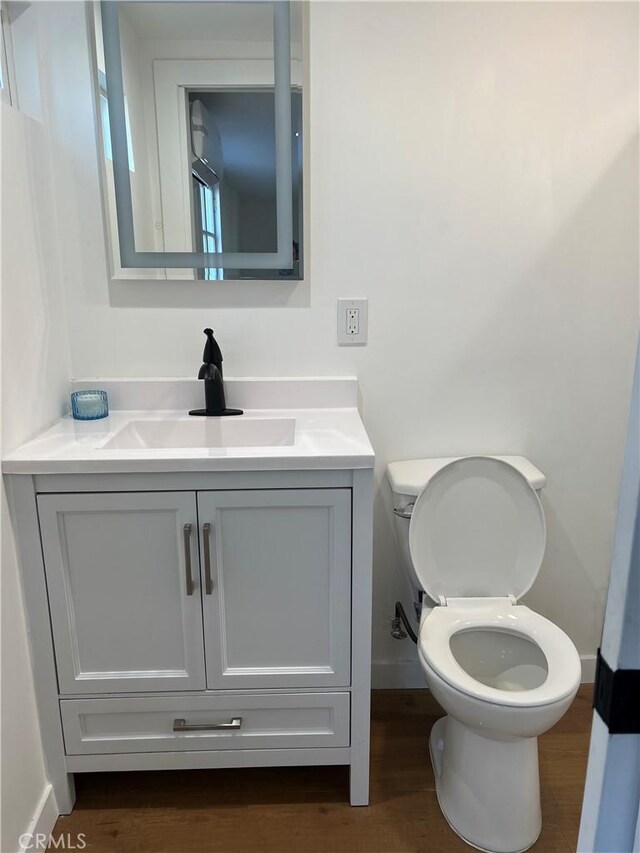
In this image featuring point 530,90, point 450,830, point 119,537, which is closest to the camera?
point 119,537

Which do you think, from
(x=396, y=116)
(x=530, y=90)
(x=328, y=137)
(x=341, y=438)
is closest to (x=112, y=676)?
(x=341, y=438)

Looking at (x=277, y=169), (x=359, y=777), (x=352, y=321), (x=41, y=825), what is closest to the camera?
(x=41, y=825)

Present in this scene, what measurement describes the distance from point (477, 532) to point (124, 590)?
879mm

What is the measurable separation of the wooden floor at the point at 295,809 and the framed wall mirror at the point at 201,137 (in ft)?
4.38

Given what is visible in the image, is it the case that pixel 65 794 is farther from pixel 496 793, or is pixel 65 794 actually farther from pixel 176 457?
pixel 496 793

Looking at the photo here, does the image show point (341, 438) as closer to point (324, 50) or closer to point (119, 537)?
point (119, 537)

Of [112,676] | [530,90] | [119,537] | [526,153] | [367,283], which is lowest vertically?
[112,676]

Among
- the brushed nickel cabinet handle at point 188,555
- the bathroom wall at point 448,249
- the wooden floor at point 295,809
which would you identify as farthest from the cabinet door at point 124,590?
the bathroom wall at point 448,249

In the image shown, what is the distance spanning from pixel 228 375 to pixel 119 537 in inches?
23.0

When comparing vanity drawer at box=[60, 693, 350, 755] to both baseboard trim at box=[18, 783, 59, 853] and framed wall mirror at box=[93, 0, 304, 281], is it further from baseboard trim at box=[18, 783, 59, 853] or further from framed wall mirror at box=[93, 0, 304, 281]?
framed wall mirror at box=[93, 0, 304, 281]

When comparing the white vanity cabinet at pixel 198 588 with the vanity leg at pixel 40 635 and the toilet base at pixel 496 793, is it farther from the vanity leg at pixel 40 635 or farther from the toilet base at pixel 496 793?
the toilet base at pixel 496 793

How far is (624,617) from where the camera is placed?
0.50 m

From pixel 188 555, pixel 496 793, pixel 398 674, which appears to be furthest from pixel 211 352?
pixel 496 793

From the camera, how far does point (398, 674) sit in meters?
1.80
